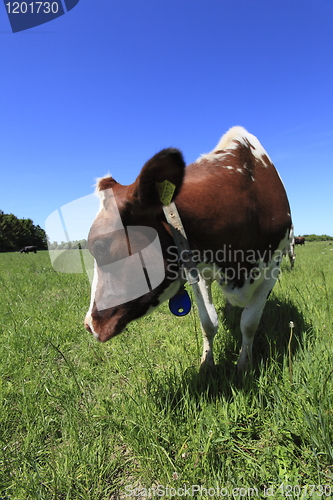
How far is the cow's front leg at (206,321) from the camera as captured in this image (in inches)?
102

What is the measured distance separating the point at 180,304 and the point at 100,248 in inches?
31.4

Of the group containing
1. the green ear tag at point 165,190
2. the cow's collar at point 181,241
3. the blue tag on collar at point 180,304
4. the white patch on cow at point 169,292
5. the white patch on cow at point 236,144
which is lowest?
the blue tag on collar at point 180,304

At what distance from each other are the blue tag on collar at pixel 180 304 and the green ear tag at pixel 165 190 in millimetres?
826

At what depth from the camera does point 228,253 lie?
2168 mm

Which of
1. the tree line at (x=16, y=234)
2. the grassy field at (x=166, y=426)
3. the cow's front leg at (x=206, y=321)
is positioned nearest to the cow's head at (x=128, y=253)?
the grassy field at (x=166, y=426)

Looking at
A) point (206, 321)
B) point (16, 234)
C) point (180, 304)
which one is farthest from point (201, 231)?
point (16, 234)

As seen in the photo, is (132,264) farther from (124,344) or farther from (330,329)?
(330,329)

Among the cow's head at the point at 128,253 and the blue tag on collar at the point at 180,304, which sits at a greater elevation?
the cow's head at the point at 128,253

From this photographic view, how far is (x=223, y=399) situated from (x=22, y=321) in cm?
340

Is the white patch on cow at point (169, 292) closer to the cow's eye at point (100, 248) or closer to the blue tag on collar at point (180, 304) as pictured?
the blue tag on collar at point (180, 304)

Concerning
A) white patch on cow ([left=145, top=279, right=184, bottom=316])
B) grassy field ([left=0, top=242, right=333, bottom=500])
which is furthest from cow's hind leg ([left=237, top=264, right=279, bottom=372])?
white patch on cow ([left=145, top=279, right=184, bottom=316])

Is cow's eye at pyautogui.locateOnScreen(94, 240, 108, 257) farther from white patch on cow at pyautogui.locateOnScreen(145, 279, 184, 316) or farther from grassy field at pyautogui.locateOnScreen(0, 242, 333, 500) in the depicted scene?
grassy field at pyautogui.locateOnScreen(0, 242, 333, 500)

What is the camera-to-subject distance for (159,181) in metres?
1.66

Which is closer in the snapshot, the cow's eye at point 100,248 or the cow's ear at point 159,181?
the cow's ear at point 159,181
